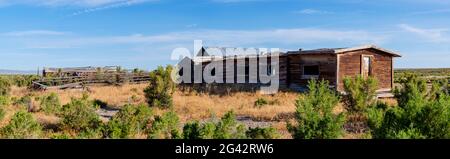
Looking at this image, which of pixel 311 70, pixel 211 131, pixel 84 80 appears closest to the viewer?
pixel 211 131

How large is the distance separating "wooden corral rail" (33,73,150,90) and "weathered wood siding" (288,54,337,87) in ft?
55.0

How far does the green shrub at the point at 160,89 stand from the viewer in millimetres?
20547

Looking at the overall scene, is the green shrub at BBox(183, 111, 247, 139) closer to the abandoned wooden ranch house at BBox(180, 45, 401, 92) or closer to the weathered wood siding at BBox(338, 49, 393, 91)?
the abandoned wooden ranch house at BBox(180, 45, 401, 92)

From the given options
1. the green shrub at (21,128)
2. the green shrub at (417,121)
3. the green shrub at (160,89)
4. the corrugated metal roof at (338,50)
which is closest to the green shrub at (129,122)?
the green shrub at (21,128)

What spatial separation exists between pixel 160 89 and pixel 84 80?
61.6 feet

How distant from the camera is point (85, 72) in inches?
1700

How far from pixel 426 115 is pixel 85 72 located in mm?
39360

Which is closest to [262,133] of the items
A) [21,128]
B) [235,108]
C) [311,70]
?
[21,128]

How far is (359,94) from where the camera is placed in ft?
53.3

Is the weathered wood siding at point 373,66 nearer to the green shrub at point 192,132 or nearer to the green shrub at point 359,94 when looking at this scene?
the green shrub at point 359,94

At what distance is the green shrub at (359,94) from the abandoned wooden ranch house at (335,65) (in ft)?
24.5

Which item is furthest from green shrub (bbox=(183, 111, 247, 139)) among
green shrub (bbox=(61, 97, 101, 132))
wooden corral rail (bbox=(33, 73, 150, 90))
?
wooden corral rail (bbox=(33, 73, 150, 90))

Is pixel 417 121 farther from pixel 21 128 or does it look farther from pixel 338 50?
pixel 338 50
